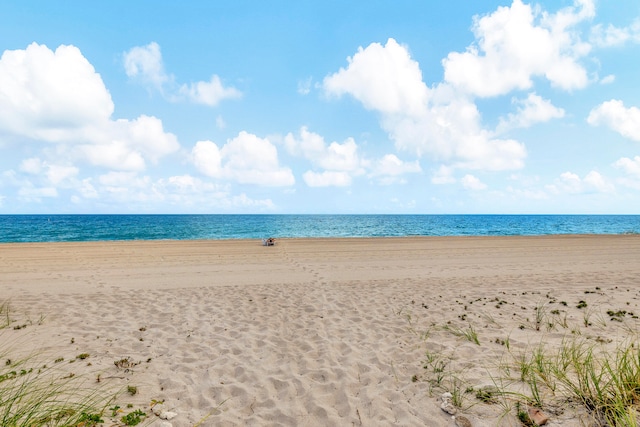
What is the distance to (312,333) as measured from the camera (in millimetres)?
7082

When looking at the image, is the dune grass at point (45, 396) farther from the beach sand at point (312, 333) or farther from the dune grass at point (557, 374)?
the dune grass at point (557, 374)

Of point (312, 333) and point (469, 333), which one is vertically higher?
point (469, 333)

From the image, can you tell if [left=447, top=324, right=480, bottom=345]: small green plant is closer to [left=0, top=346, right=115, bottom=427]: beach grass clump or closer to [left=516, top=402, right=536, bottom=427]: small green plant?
[left=516, top=402, right=536, bottom=427]: small green plant

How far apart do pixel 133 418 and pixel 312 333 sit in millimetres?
3751

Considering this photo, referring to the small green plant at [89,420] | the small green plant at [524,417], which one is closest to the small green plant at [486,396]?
the small green plant at [524,417]

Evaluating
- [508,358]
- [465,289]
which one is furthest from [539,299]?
[508,358]

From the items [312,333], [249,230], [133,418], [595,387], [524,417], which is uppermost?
[595,387]

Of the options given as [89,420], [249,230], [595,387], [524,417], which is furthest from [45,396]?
[249,230]

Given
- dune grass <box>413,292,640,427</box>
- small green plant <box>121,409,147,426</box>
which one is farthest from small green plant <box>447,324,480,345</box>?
small green plant <box>121,409,147,426</box>

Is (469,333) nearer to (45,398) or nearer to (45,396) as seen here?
(45,398)

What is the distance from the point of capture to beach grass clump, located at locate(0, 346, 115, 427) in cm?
365

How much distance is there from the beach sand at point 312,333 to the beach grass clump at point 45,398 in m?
0.30

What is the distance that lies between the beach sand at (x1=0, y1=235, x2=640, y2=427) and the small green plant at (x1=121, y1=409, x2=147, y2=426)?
0.63 feet

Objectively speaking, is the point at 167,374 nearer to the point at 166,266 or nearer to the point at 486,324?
the point at 486,324
